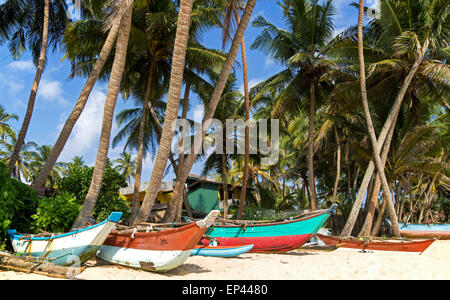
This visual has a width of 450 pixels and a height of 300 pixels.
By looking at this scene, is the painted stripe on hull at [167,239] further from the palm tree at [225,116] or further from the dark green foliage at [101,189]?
the palm tree at [225,116]

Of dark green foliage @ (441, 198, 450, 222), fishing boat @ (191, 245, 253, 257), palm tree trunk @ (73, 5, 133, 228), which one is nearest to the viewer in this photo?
palm tree trunk @ (73, 5, 133, 228)

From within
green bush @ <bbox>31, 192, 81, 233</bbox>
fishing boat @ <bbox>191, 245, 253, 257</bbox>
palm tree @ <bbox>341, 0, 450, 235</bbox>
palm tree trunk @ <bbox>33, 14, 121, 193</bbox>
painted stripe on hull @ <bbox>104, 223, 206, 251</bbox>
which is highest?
palm tree @ <bbox>341, 0, 450, 235</bbox>

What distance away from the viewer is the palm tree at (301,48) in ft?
55.8

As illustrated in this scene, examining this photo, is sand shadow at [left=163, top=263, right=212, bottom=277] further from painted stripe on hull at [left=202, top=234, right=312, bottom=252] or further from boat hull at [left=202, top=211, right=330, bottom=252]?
painted stripe on hull at [left=202, top=234, right=312, bottom=252]

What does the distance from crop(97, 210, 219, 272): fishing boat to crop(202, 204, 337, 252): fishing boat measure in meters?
3.11

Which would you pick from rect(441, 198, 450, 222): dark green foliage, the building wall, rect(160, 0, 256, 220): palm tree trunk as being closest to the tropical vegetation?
rect(160, 0, 256, 220): palm tree trunk

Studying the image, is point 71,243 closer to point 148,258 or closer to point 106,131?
point 148,258

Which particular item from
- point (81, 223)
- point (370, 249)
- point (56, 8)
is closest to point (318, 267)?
point (370, 249)

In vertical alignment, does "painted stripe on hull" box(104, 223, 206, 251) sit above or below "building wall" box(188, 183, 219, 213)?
below

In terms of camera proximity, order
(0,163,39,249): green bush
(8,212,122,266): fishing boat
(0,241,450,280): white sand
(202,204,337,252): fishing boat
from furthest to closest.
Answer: (202,204,337,252): fishing boat < (0,163,39,249): green bush < (0,241,450,280): white sand < (8,212,122,266): fishing boat

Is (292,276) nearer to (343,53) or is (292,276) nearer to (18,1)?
(343,53)

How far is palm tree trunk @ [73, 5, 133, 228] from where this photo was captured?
8359 mm

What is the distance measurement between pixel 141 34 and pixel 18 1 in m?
6.81
